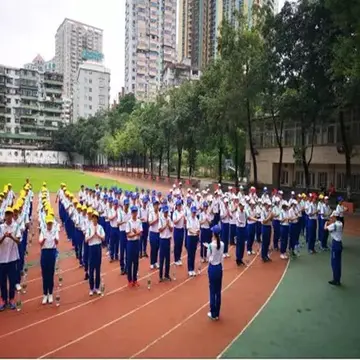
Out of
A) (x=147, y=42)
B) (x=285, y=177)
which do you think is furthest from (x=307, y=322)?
(x=147, y=42)

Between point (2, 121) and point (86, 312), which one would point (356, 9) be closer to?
point (86, 312)

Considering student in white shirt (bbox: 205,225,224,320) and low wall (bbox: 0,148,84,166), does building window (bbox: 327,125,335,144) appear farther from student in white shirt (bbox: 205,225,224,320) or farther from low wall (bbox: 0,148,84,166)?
low wall (bbox: 0,148,84,166)

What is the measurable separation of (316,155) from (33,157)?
2378 inches

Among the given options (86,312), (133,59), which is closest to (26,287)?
(86,312)

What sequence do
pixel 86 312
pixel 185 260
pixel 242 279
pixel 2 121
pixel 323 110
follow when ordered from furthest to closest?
1. pixel 2 121
2. pixel 323 110
3. pixel 185 260
4. pixel 242 279
5. pixel 86 312

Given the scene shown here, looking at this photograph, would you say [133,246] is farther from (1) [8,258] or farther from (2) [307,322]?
(2) [307,322]

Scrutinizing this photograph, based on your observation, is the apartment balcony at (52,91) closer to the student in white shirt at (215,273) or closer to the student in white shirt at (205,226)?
the student in white shirt at (205,226)

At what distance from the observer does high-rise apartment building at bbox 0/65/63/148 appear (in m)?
76.6

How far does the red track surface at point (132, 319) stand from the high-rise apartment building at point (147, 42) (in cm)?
8634

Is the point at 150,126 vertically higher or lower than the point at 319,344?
higher

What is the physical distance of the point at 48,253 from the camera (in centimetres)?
716

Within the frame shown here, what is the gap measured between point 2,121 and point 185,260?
252ft

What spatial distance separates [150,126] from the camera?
3909 cm

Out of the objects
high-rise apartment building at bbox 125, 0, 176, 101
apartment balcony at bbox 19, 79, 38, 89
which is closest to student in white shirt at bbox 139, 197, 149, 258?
apartment balcony at bbox 19, 79, 38, 89
